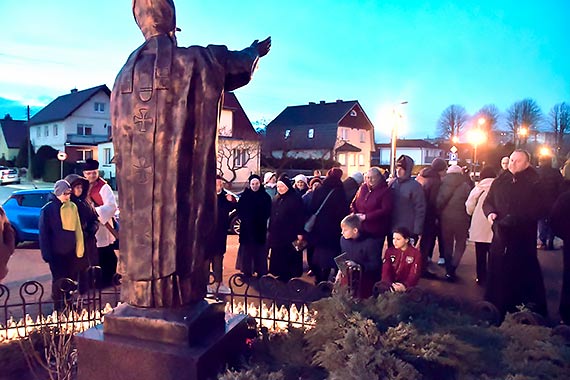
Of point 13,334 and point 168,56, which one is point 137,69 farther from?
point 13,334

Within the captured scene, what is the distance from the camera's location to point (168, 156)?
9.18 ft

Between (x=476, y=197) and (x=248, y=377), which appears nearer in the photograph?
(x=248, y=377)

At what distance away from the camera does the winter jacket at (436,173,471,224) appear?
7.21 m

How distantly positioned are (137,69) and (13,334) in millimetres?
2826

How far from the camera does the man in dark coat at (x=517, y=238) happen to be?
4.91 m

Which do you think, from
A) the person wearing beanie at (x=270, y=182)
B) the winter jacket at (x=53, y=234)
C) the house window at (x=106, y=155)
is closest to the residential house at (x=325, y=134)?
the house window at (x=106, y=155)

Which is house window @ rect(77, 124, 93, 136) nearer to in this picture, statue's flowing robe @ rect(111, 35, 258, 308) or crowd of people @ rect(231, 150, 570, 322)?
crowd of people @ rect(231, 150, 570, 322)

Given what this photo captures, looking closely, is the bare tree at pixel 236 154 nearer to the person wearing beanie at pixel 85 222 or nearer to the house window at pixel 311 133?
the house window at pixel 311 133

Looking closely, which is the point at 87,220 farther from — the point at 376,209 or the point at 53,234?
the point at 376,209

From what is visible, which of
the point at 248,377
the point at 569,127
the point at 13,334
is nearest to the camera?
the point at 248,377

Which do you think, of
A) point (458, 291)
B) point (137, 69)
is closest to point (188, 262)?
point (137, 69)

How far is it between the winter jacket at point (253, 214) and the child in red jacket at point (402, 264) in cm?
232

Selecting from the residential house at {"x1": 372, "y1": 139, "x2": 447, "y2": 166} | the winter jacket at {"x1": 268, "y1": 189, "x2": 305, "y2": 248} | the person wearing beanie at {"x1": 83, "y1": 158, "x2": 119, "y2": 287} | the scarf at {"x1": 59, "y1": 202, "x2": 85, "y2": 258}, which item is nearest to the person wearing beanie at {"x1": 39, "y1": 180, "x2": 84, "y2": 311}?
the scarf at {"x1": 59, "y1": 202, "x2": 85, "y2": 258}

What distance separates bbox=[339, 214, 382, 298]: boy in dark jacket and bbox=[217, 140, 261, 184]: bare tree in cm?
2366
